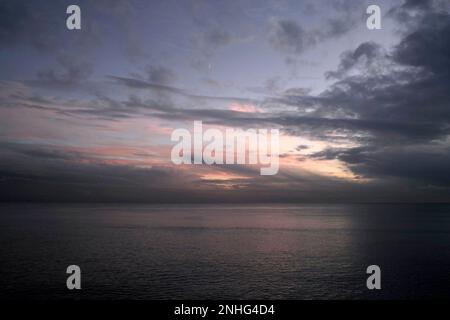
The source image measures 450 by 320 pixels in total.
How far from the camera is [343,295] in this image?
41250 mm

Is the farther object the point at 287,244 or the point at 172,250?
the point at 287,244

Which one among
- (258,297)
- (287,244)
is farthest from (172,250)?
(258,297)

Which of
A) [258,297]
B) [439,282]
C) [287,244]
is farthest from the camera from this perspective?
[287,244]

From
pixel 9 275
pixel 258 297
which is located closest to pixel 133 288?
pixel 258 297

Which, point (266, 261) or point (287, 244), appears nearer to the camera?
point (266, 261)

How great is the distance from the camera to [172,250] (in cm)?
7350
